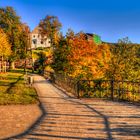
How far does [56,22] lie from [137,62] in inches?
2160

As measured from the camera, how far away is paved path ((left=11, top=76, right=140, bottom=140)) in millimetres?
9312

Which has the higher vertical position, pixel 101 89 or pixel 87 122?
Answer: pixel 101 89

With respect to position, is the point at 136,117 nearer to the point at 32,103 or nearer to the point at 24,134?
the point at 24,134

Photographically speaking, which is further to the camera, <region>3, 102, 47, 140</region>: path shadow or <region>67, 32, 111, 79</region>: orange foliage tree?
<region>67, 32, 111, 79</region>: orange foliage tree

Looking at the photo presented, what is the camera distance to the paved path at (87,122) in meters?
9.31

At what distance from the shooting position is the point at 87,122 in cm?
1113

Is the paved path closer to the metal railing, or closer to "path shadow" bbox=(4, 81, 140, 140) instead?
"path shadow" bbox=(4, 81, 140, 140)

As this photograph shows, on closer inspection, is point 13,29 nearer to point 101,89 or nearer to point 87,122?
point 101,89

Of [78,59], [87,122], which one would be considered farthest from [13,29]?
[87,122]

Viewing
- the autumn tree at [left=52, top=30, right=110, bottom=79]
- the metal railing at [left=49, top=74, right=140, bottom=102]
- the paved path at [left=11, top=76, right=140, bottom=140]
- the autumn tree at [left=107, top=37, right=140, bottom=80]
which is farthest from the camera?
the autumn tree at [left=52, top=30, right=110, bottom=79]

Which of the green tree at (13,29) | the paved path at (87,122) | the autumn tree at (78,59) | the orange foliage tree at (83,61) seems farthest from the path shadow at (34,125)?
the green tree at (13,29)

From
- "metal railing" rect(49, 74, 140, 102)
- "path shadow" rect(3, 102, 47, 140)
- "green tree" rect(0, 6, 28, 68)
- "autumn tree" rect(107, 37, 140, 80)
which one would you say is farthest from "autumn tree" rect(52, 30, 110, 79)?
"green tree" rect(0, 6, 28, 68)

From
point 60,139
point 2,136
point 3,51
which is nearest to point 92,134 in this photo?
point 60,139

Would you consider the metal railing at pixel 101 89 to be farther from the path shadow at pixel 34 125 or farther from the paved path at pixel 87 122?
the path shadow at pixel 34 125
